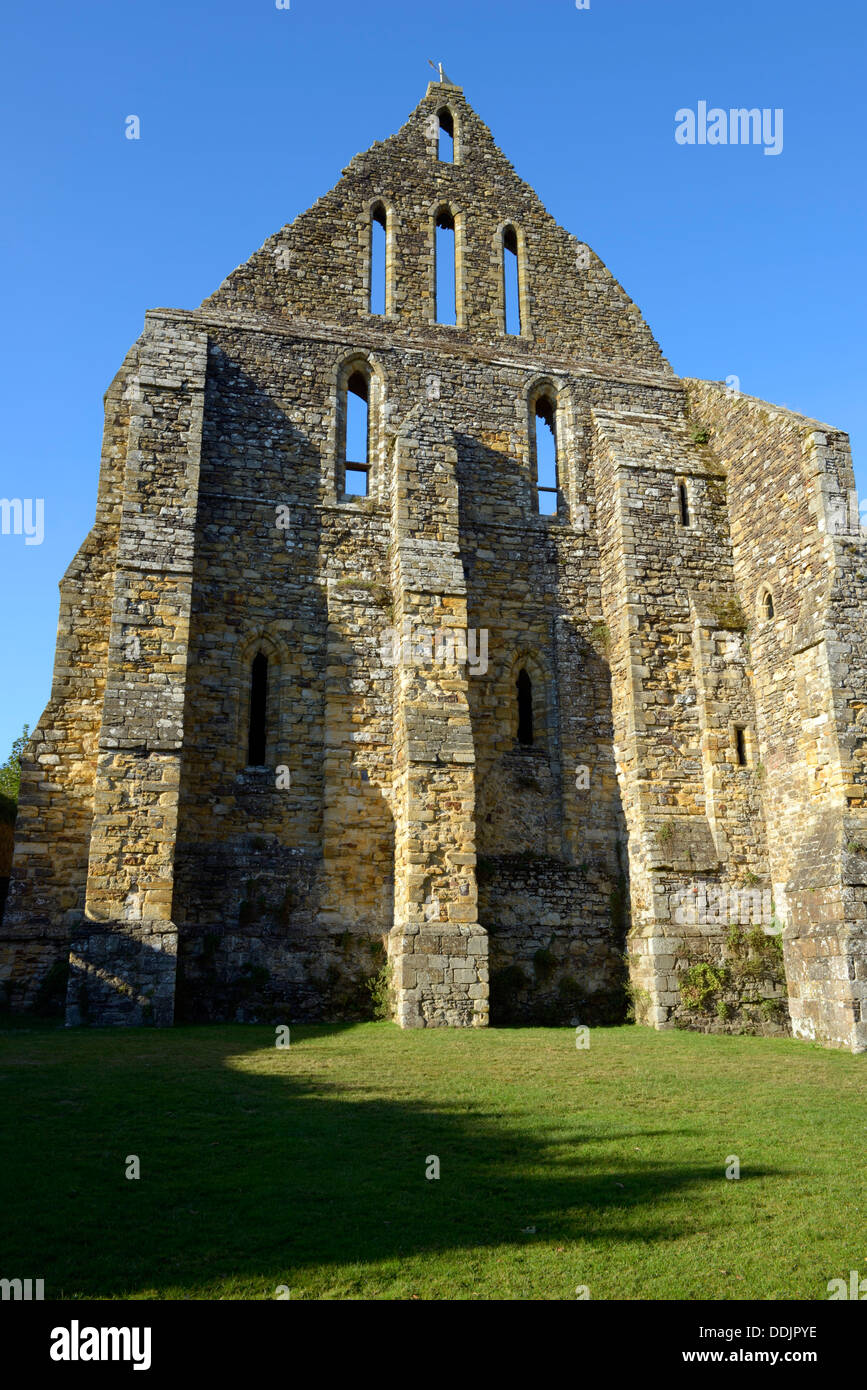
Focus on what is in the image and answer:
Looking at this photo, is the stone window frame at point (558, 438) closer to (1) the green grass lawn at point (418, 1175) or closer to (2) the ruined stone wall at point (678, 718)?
(2) the ruined stone wall at point (678, 718)

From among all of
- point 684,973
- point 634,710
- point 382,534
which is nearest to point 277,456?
point 382,534

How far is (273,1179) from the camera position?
6.39m

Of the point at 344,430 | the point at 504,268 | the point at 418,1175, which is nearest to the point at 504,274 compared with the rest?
the point at 504,268

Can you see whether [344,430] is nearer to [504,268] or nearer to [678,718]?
[504,268]

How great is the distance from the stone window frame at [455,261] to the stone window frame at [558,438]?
1.85 metres

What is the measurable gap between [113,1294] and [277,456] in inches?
537

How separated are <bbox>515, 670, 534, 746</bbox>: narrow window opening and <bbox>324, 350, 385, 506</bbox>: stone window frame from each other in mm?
3893

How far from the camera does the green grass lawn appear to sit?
16.7 ft

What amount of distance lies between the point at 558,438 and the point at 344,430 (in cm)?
396

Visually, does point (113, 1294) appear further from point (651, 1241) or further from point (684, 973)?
point (684, 973)

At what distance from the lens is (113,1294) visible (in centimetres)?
470

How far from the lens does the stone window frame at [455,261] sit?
18.4m

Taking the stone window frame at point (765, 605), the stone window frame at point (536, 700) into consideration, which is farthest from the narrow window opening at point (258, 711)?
the stone window frame at point (765, 605)

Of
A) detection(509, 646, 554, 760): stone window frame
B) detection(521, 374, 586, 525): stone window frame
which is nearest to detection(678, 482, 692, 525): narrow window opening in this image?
detection(521, 374, 586, 525): stone window frame
